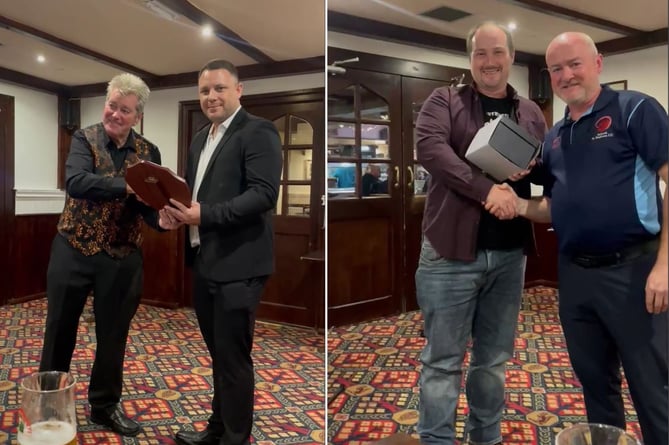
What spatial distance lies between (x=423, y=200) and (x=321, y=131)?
0.35m

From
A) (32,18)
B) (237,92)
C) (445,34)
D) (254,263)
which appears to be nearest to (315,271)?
(254,263)

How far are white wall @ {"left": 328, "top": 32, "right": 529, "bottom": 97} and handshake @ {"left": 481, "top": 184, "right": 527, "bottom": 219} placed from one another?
0.18 m

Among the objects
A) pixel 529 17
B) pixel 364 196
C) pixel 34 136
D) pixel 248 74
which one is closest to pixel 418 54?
pixel 529 17

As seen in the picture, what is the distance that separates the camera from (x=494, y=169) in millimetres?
995

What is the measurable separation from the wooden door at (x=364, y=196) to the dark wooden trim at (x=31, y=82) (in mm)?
650

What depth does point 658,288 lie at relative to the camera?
0.87 m

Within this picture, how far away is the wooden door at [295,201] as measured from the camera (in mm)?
1286

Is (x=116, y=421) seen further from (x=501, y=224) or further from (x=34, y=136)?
(x=501, y=224)

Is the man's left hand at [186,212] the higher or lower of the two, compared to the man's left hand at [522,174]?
lower

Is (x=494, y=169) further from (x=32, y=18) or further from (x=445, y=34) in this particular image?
(x=32, y=18)

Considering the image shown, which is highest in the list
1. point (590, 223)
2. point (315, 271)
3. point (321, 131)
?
point (321, 131)

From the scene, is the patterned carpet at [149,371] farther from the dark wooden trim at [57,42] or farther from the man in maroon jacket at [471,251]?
the dark wooden trim at [57,42]

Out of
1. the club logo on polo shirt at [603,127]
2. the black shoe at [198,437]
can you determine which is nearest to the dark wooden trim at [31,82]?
the black shoe at [198,437]

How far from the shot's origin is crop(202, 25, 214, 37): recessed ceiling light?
1312mm
